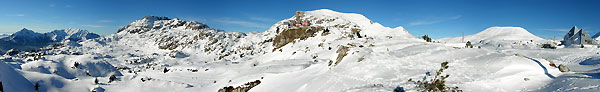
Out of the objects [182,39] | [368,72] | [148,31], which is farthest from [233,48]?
[148,31]

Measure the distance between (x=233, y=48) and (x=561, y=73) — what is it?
51.2 metres

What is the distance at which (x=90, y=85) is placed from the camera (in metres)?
14.1

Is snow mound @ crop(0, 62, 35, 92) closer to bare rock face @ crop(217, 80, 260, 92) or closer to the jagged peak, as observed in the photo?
bare rock face @ crop(217, 80, 260, 92)

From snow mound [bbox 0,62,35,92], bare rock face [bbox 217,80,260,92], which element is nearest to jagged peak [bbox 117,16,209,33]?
bare rock face [bbox 217,80,260,92]

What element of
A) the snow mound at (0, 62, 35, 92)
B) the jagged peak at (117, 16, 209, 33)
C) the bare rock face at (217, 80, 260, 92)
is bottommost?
the bare rock face at (217, 80, 260, 92)

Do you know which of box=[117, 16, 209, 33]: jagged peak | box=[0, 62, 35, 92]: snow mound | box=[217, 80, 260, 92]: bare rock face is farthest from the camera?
box=[117, 16, 209, 33]: jagged peak

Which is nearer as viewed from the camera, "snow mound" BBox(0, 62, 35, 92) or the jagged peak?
"snow mound" BBox(0, 62, 35, 92)

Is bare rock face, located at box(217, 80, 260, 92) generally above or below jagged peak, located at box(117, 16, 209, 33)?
below

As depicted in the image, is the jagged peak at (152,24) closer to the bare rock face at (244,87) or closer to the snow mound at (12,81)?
the bare rock face at (244,87)

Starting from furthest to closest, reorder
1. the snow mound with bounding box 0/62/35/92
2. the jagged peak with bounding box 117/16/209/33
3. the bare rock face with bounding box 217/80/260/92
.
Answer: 1. the jagged peak with bounding box 117/16/209/33
2. the bare rock face with bounding box 217/80/260/92
3. the snow mound with bounding box 0/62/35/92

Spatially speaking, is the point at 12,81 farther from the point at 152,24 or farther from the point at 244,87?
the point at 152,24

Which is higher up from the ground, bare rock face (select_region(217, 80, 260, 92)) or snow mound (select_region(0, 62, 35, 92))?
snow mound (select_region(0, 62, 35, 92))

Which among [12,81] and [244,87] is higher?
[12,81]

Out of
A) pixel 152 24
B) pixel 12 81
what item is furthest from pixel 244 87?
pixel 152 24
